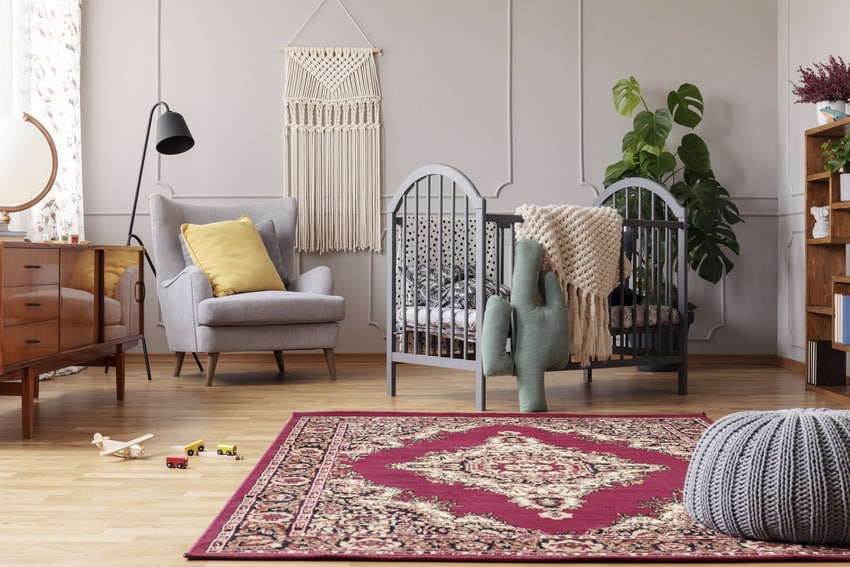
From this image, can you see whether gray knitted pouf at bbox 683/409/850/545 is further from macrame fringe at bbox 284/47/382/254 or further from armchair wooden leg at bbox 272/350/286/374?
macrame fringe at bbox 284/47/382/254

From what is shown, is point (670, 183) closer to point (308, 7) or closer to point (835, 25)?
point (835, 25)

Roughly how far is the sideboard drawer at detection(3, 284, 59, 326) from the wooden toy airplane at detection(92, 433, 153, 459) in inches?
17.8

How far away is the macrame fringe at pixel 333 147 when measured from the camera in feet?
16.2

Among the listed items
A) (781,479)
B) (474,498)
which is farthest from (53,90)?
(781,479)

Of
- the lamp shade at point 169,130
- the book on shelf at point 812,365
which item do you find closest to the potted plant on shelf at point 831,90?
the book on shelf at point 812,365

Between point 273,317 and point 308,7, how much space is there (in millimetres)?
1993

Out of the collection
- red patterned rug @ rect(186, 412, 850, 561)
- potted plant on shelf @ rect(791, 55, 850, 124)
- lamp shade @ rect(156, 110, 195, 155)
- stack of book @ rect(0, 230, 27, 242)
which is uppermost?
potted plant on shelf @ rect(791, 55, 850, 124)

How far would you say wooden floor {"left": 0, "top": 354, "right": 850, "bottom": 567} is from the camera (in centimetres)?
175

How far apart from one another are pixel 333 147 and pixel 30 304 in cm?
248

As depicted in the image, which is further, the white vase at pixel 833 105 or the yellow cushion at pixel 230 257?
the yellow cushion at pixel 230 257

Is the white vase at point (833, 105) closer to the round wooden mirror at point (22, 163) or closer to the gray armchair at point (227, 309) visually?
the gray armchair at point (227, 309)

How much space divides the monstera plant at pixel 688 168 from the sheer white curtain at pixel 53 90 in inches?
114

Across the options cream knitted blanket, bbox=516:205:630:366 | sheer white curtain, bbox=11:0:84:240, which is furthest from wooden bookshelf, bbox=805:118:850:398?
sheer white curtain, bbox=11:0:84:240

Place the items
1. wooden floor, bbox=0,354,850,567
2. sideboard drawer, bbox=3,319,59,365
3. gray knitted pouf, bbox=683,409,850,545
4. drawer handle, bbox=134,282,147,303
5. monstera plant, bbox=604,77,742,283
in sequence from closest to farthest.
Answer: gray knitted pouf, bbox=683,409,850,545 → wooden floor, bbox=0,354,850,567 → sideboard drawer, bbox=3,319,59,365 → drawer handle, bbox=134,282,147,303 → monstera plant, bbox=604,77,742,283
